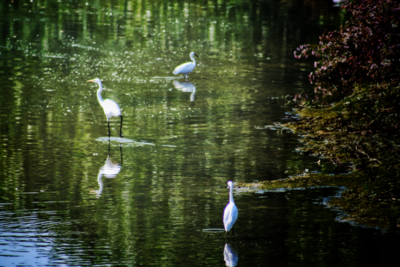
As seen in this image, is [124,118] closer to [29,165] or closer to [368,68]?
[29,165]

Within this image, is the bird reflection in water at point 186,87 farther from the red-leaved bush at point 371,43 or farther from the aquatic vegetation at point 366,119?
the red-leaved bush at point 371,43

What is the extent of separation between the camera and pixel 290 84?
925 inches

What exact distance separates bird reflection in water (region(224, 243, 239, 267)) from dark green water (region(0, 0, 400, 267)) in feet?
0.37

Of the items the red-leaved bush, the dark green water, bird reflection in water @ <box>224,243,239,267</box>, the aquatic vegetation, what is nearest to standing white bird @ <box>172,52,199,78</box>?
the dark green water

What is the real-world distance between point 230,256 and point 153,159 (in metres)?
5.65

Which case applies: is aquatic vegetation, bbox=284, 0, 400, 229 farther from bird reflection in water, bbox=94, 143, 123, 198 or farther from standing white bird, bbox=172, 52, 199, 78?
standing white bird, bbox=172, 52, 199, 78

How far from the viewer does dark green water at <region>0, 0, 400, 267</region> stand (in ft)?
32.0

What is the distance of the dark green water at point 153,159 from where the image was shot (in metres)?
9.74

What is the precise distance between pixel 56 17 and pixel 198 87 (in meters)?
20.6

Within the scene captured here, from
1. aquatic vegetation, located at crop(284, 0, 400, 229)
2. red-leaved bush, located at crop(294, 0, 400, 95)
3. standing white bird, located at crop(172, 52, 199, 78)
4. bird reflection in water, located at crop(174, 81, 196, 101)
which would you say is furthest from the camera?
standing white bird, located at crop(172, 52, 199, 78)

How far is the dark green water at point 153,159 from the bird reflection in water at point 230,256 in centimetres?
11

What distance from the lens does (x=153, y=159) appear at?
14.6 meters

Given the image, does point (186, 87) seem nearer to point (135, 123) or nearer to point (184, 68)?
point (184, 68)

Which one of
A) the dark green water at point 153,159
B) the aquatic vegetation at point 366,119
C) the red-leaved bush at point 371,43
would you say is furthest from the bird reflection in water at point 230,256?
the red-leaved bush at point 371,43
